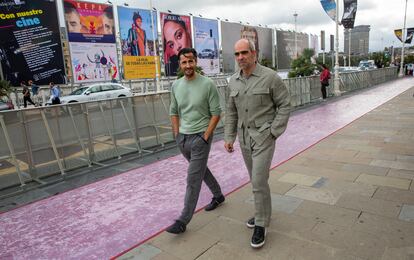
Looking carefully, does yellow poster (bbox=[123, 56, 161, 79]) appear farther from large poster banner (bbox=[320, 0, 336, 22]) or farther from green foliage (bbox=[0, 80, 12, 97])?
large poster banner (bbox=[320, 0, 336, 22])

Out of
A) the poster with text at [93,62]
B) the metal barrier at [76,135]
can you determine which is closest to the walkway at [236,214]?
the metal barrier at [76,135]

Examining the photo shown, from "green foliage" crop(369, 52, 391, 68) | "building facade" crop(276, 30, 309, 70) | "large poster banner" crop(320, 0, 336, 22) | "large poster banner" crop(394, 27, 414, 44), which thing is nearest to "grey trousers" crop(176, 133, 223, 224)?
"large poster banner" crop(320, 0, 336, 22)

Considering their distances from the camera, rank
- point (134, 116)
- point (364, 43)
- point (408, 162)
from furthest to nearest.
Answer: point (364, 43)
point (134, 116)
point (408, 162)

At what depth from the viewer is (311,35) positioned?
210 feet

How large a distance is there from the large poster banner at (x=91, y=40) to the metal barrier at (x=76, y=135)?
19299mm

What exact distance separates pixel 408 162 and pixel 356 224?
2.86m

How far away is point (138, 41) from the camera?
91.5 feet

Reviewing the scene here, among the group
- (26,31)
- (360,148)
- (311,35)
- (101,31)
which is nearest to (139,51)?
(101,31)

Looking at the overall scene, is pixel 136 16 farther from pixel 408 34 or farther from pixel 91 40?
pixel 408 34

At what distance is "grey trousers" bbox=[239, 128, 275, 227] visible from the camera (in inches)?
118

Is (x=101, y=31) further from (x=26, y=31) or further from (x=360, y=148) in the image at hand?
(x=360, y=148)

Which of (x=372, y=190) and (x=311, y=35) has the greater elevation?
(x=311, y=35)

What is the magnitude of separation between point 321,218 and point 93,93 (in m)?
19.4

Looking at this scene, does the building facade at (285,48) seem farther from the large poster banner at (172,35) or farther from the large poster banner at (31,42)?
the large poster banner at (31,42)
